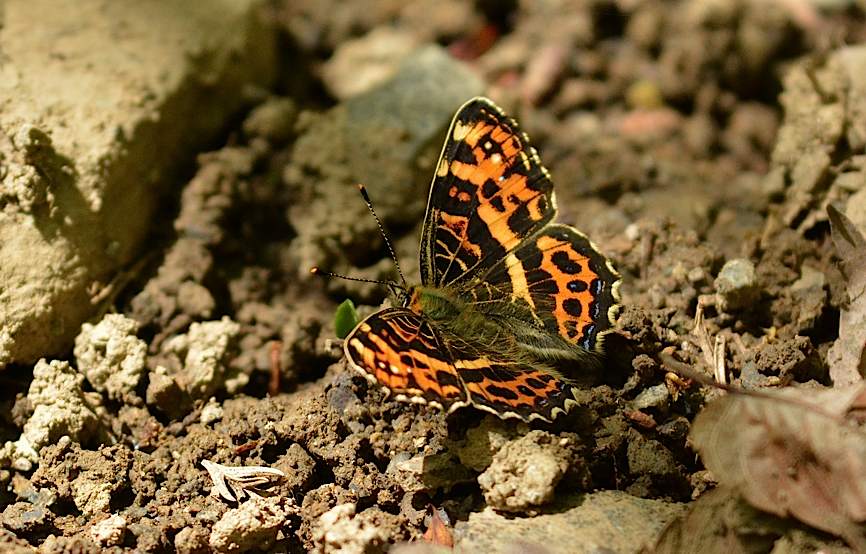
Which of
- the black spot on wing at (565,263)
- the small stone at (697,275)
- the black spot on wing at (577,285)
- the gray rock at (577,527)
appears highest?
the black spot on wing at (565,263)

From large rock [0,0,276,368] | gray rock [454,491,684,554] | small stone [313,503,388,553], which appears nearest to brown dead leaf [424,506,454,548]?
gray rock [454,491,684,554]

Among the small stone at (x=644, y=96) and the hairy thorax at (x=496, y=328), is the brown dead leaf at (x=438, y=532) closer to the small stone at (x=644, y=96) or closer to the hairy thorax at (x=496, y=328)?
the hairy thorax at (x=496, y=328)

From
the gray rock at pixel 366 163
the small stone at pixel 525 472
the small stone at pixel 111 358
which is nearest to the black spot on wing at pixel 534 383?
the small stone at pixel 525 472

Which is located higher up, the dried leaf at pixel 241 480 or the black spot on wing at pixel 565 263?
the black spot on wing at pixel 565 263

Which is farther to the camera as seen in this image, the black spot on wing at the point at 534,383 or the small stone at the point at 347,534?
the black spot on wing at the point at 534,383

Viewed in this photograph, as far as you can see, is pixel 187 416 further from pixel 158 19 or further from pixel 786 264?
pixel 786 264
